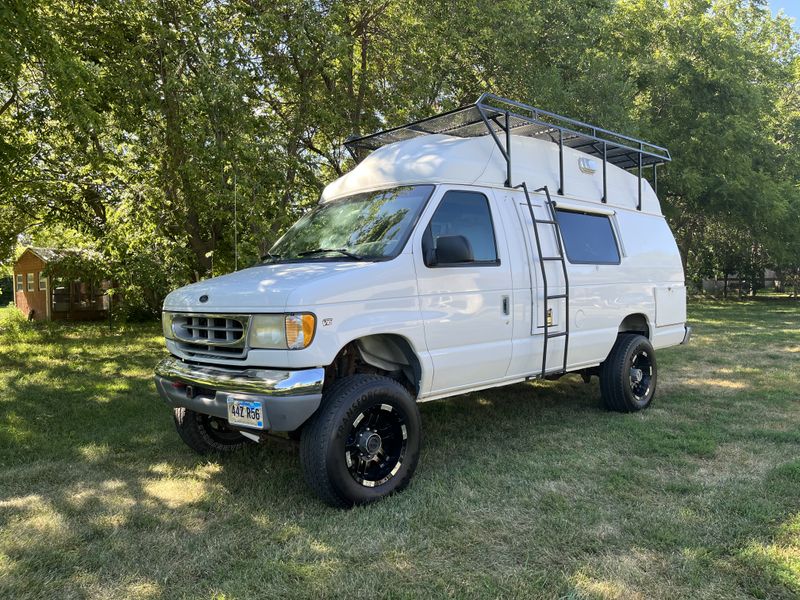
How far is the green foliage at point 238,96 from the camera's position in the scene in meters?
9.42

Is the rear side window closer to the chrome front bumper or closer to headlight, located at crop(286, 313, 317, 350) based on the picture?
headlight, located at crop(286, 313, 317, 350)

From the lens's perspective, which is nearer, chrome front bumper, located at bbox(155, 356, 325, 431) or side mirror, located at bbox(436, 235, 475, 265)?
chrome front bumper, located at bbox(155, 356, 325, 431)

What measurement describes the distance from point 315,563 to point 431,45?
11049mm

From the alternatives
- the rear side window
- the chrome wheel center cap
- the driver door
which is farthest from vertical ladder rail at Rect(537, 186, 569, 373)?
the chrome wheel center cap

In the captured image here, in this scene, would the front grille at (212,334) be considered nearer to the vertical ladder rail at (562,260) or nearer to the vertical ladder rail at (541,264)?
the vertical ladder rail at (541,264)

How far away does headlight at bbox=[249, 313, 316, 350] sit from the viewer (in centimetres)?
378

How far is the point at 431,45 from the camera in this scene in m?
12.0

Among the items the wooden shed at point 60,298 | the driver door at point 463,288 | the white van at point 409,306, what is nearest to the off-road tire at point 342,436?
the white van at point 409,306

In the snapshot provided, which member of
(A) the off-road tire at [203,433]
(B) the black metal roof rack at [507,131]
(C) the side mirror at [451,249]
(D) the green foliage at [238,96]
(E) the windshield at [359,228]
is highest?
(D) the green foliage at [238,96]

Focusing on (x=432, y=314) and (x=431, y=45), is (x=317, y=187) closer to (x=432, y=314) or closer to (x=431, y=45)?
(x=431, y=45)

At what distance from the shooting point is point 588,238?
623cm

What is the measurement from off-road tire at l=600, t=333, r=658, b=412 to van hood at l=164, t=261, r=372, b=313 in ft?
11.5

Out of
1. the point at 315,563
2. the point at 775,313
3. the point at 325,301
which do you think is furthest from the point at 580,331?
the point at 775,313

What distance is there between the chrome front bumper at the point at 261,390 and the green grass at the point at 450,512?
0.69m
